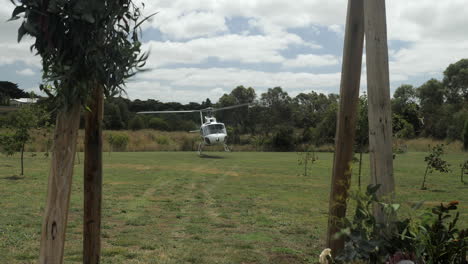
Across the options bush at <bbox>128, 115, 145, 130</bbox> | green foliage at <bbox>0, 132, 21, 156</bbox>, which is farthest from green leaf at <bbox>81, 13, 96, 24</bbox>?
bush at <bbox>128, 115, 145, 130</bbox>

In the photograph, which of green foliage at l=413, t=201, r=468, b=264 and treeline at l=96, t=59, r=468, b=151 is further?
treeline at l=96, t=59, r=468, b=151

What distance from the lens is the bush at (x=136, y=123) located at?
54.1 meters

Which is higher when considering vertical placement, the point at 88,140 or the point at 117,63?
the point at 117,63

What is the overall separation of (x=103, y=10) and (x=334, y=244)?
9.55ft

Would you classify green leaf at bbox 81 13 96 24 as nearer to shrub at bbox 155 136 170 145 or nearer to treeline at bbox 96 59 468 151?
treeline at bbox 96 59 468 151

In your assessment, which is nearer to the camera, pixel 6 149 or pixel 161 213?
pixel 161 213

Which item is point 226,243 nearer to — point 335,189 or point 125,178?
point 335,189

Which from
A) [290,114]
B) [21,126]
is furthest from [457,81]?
[21,126]

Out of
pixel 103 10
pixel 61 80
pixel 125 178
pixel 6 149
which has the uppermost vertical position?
pixel 103 10

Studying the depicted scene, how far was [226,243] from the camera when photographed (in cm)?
673

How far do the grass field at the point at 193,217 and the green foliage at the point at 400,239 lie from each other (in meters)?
0.16

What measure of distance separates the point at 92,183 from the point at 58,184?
0.83 m

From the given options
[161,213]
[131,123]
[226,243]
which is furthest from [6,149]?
[131,123]

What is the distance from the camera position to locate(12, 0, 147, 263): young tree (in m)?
2.55
